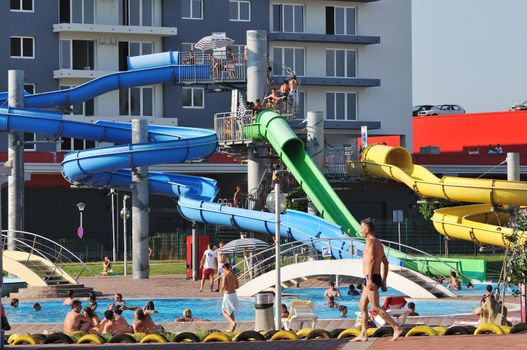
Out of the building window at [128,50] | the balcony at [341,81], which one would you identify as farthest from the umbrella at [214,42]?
the balcony at [341,81]

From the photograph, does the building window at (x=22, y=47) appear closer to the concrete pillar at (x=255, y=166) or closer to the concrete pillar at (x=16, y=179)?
the concrete pillar at (x=16, y=179)

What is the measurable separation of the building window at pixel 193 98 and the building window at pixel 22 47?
8.96 m

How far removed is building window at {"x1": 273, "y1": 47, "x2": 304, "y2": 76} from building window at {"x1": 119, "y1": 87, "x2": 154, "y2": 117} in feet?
27.5

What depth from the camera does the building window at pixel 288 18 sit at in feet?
254

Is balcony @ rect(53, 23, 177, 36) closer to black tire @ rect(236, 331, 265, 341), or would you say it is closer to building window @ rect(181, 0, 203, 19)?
building window @ rect(181, 0, 203, 19)

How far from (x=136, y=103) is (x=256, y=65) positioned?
78.7 ft

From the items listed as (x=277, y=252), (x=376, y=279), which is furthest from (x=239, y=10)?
(x=376, y=279)

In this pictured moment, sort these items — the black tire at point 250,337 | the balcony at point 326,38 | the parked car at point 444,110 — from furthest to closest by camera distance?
the parked car at point 444,110
the balcony at point 326,38
the black tire at point 250,337

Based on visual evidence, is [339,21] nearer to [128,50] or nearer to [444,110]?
[128,50]

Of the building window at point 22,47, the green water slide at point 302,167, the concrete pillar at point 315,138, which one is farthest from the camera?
the building window at point 22,47

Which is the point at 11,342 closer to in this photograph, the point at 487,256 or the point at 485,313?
the point at 485,313

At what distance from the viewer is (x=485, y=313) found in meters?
24.9

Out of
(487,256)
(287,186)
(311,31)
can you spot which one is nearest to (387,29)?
(311,31)

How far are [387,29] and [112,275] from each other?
3490cm
